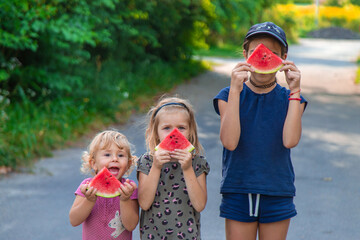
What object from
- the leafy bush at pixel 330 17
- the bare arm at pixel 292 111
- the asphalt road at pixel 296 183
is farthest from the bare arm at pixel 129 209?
the leafy bush at pixel 330 17

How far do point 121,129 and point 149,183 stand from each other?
6687 millimetres

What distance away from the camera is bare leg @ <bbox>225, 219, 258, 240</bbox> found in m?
3.04

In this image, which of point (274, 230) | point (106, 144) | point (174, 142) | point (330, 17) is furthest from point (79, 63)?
point (330, 17)

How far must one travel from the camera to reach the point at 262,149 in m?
2.95

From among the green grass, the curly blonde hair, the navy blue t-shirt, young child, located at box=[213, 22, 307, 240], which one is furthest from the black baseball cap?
the green grass

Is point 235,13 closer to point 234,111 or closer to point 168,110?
point 168,110

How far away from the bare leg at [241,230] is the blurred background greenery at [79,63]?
4.68 metres

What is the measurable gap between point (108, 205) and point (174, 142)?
64 centimetres

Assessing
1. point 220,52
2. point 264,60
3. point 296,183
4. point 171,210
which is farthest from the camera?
point 220,52

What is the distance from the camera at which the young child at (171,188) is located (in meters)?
2.93

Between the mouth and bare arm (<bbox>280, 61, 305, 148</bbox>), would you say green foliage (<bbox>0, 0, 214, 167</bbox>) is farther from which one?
bare arm (<bbox>280, 61, 305, 148</bbox>)

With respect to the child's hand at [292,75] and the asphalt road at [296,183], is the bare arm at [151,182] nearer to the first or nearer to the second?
the child's hand at [292,75]

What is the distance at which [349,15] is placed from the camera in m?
60.9

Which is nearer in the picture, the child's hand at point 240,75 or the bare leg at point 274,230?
the child's hand at point 240,75
